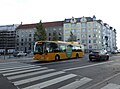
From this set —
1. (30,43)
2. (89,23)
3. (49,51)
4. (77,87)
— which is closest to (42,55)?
(49,51)

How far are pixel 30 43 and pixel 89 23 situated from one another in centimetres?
3649

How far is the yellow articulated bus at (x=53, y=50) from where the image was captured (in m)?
23.4

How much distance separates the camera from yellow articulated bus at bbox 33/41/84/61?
23.4 meters

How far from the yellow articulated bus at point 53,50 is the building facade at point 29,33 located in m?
77.7

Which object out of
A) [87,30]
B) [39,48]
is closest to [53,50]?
[39,48]

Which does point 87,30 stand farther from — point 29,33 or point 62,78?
point 62,78

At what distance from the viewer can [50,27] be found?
110188 mm

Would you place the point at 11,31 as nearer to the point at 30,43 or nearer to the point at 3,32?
the point at 3,32

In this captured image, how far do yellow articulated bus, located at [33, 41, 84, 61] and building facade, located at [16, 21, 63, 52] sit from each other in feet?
255

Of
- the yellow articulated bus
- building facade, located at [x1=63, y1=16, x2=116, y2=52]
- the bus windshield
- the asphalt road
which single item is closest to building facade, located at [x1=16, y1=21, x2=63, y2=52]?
building facade, located at [x1=63, y1=16, x2=116, y2=52]

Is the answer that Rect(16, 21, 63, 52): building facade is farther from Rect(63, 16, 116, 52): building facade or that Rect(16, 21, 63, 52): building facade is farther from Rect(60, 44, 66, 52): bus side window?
Rect(60, 44, 66, 52): bus side window

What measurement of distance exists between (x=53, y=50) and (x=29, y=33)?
3639 inches

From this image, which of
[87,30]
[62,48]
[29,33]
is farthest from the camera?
[29,33]

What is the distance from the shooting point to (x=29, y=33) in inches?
4537
